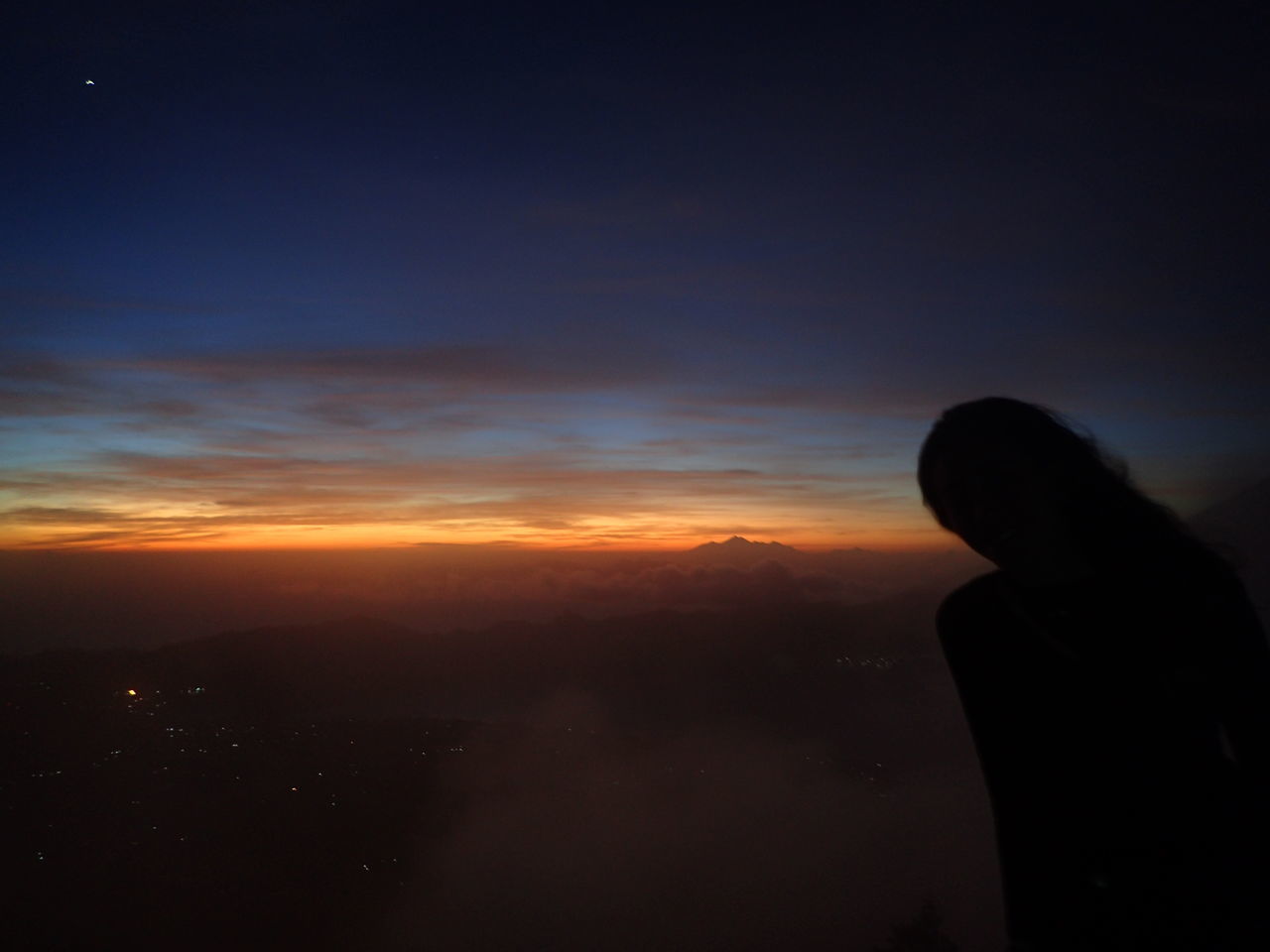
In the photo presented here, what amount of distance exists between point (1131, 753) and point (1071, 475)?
0.53 m

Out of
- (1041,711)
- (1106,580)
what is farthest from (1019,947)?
(1106,580)

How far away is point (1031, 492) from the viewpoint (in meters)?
1.34

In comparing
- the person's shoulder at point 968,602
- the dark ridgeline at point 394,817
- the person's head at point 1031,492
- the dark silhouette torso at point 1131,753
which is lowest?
the dark ridgeline at point 394,817

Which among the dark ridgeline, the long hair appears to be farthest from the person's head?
the dark ridgeline

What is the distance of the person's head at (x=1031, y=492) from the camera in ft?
4.21

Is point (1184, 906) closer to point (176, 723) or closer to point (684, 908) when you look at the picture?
point (684, 908)

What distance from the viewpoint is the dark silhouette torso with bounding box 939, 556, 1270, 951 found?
104cm

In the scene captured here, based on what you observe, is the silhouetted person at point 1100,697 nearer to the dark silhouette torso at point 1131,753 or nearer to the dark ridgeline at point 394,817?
the dark silhouette torso at point 1131,753

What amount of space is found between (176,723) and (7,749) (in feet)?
79.0

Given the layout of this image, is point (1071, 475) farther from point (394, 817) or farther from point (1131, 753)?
point (394, 817)

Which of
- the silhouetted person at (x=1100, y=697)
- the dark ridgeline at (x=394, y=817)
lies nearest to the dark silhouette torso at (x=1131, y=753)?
the silhouetted person at (x=1100, y=697)

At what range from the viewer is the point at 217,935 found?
9081cm

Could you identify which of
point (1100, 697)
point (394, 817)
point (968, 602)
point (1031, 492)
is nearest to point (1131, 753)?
point (1100, 697)

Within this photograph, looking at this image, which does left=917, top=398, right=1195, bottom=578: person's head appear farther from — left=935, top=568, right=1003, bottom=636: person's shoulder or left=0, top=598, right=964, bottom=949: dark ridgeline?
left=0, top=598, right=964, bottom=949: dark ridgeline
